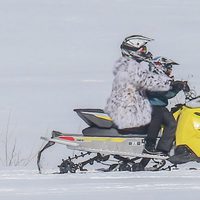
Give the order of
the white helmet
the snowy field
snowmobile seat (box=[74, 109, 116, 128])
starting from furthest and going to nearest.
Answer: the white helmet
snowmobile seat (box=[74, 109, 116, 128])
the snowy field

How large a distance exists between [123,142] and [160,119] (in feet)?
1.23

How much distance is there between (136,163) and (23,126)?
2660 millimetres

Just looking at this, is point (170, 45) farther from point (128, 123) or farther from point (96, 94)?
point (128, 123)

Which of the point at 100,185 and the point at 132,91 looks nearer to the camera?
the point at 100,185

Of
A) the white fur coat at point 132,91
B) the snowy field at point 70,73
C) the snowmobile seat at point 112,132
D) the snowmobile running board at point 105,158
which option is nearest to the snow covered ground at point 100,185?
the snowy field at point 70,73

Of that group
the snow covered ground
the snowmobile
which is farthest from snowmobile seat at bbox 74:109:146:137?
the snow covered ground

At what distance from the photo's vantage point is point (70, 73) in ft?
44.2

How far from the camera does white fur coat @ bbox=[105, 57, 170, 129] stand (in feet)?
25.2

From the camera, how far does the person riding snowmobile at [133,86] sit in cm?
768

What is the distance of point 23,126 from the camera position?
10.3 meters

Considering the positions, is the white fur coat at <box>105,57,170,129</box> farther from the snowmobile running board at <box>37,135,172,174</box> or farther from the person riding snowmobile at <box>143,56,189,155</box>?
the snowmobile running board at <box>37,135,172,174</box>

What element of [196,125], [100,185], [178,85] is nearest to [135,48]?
[178,85]

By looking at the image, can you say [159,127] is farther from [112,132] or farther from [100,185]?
[100,185]

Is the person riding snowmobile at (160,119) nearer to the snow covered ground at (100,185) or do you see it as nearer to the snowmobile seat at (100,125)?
the snowmobile seat at (100,125)
